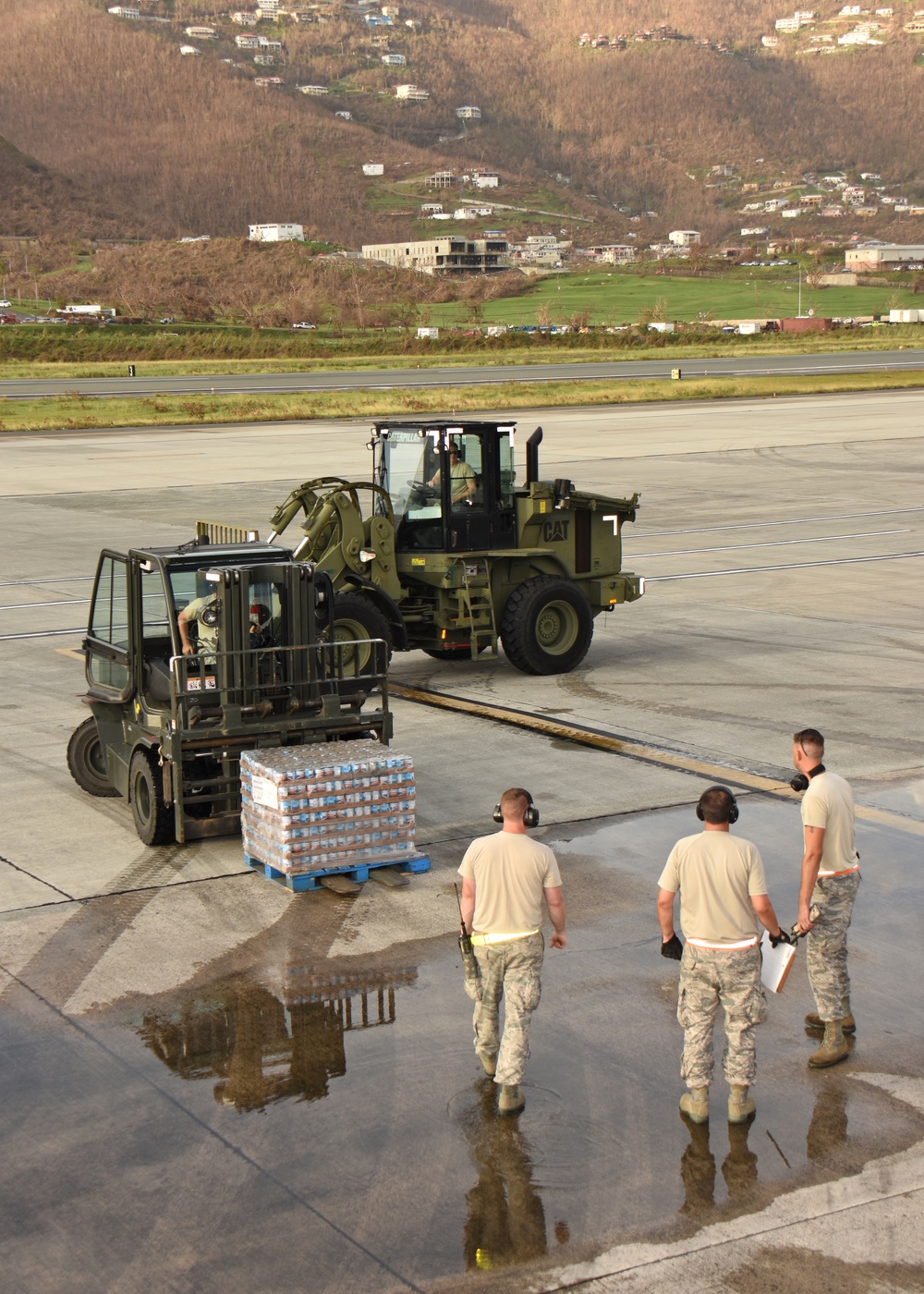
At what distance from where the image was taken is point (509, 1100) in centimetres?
762

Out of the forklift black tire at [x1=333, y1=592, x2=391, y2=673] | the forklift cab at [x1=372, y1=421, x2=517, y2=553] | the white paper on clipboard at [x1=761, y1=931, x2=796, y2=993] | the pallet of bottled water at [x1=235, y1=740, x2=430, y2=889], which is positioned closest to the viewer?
the white paper on clipboard at [x1=761, y1=931, x2=796, y2=993]

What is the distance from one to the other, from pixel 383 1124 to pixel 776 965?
Answer: 2107 mm

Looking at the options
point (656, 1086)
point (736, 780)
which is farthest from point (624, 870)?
point (656, 1086)

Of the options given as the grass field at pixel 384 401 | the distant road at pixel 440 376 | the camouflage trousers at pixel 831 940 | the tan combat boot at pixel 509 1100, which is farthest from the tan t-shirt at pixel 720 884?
the distant road at pixel 440 376

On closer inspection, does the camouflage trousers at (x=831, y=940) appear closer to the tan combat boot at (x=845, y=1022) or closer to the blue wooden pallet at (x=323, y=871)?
the tan combat boot at (x=845, y=1022)

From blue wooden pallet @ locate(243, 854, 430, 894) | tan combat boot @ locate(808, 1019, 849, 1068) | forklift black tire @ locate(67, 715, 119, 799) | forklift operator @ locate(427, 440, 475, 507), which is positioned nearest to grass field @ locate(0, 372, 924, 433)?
forklift operator @ locate(427, 440, 475, 507)

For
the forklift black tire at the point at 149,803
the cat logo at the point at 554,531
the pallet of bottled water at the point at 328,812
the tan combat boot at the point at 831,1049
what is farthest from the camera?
the cat logo at the point at 554,531

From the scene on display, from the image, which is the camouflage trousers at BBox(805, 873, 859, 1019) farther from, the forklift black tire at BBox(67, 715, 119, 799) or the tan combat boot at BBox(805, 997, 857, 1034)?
the forklift black tire at BBox(67, 715, 119, 799)

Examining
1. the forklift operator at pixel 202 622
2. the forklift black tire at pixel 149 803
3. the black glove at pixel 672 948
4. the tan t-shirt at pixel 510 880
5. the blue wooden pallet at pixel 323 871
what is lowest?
the blue wooden pallet at pixel 323 871

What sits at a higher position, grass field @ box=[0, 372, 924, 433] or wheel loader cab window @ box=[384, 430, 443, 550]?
grass field @ box=[0, 372, 924, 433]

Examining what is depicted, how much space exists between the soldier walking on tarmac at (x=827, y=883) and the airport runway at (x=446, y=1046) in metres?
0.27

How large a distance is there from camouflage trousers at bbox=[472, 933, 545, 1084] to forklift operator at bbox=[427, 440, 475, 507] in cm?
995

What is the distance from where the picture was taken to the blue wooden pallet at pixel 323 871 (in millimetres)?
10703

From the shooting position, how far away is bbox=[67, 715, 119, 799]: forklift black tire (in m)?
13.2
